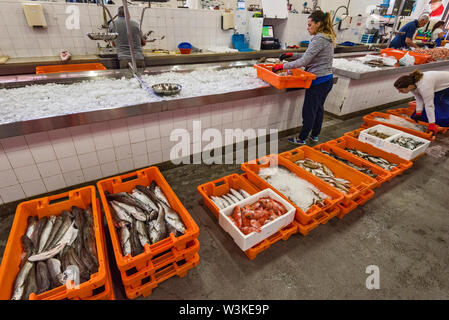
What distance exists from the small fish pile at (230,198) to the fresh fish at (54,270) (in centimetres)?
146

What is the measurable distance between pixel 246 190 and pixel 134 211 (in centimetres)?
131

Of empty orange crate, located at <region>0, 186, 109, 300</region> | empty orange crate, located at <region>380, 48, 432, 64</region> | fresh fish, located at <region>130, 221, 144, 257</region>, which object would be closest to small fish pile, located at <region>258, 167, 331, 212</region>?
fresh fish, located at <region>130, 221, 144, 257</region>

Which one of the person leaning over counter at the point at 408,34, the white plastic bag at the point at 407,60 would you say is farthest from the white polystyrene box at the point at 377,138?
the person leaning over counter at the point at 408,34

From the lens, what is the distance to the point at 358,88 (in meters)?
5.20

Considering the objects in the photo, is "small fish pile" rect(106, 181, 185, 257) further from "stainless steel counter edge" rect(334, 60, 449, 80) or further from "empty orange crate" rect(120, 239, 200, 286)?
"stainless steel counter edge" rect(334, 60, 449, 80)

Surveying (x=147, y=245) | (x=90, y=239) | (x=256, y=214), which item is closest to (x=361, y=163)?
(x=256, y=214)

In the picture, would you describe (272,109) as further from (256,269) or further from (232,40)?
(232,40)

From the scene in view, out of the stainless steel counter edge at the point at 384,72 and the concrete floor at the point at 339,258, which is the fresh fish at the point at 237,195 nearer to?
the concrete floor at the point at 339,258

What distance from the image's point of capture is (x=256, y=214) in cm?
231

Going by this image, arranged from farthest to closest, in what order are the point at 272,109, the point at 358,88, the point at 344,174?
the point at 358,88 < the point at 272,109 < the point at 344,174

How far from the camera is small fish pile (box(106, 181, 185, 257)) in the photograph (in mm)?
1923
